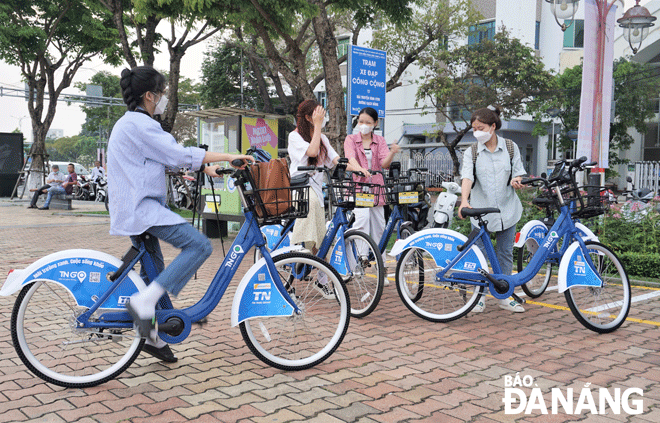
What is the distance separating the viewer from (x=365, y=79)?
9.95m

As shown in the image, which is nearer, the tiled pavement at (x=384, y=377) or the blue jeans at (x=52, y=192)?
the tiled pavement at (x=384, y=377)

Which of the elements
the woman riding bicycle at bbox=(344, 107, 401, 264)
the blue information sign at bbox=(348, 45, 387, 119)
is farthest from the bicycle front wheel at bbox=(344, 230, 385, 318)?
the blue information sign at bbox=(348, 45, 387, 119)

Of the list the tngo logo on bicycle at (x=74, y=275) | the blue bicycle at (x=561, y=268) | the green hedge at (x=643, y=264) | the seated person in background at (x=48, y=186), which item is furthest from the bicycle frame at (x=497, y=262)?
the seated person in background at (x=48, y=186)

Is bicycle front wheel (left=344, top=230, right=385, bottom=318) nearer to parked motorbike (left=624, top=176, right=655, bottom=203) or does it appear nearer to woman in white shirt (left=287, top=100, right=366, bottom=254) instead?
woman in white shirt (left=287, top=100, right=366, bottom=254)

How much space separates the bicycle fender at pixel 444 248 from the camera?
494 cm

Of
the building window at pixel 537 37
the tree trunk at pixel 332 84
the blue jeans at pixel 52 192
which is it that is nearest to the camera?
the tree trunk at pixel 332 84

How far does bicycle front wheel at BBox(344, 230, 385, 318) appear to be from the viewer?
511cm

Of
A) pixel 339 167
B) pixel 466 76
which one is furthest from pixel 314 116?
pixel 466 76

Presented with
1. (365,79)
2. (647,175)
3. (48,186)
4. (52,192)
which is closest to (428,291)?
(365,79)

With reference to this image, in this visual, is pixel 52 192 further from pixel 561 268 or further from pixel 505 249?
pixel 561 268

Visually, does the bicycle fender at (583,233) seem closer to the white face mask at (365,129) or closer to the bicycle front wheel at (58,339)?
the white face mask at (365,129)

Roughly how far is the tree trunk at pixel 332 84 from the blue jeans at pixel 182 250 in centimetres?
716

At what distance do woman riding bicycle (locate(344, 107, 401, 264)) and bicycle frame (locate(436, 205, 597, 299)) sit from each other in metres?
1.28

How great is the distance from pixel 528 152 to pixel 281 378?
1312 inches
